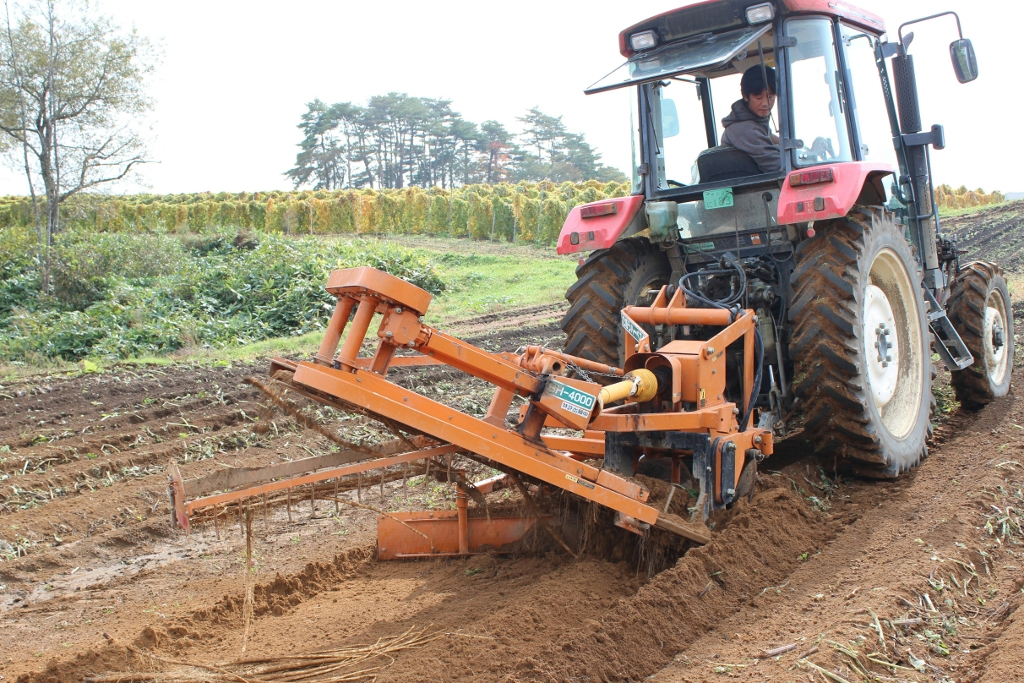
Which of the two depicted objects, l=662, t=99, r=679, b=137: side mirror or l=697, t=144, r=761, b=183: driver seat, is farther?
l=662, t=99, r=679, b=137: side mirror

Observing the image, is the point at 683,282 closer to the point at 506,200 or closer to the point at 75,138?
the point at 75,138

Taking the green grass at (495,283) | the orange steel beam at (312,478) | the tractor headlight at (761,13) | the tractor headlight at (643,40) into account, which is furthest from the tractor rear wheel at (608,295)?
the green grass at (495,283)

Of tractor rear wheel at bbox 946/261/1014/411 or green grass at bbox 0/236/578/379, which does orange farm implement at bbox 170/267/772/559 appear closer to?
tractor rear wheel at bbox 946/261/1014/411

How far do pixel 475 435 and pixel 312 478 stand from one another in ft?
2.18

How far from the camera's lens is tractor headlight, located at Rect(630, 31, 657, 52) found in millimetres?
5125

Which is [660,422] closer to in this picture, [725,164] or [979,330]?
[725,164]

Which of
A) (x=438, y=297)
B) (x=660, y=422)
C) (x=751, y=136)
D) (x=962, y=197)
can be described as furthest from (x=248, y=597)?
(x=962, y=197)

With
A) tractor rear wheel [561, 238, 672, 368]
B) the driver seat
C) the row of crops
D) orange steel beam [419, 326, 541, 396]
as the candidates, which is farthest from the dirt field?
the row of crops

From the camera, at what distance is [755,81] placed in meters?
5.16

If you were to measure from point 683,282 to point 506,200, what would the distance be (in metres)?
26.1

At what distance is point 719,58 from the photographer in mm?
4465

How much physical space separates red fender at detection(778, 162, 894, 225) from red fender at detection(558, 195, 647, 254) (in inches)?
35.8

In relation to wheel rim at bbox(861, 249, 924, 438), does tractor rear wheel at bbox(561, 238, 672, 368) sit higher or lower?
higher

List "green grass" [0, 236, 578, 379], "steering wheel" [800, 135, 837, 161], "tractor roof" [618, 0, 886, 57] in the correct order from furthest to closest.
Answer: "green grass" [0, 236, 578, 379]
"steering wheel" [800, 135, 837, 161]
"tractor roof" [618, 0, 886, 57]
